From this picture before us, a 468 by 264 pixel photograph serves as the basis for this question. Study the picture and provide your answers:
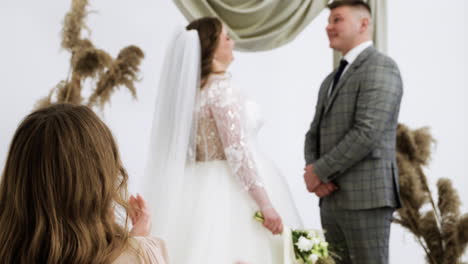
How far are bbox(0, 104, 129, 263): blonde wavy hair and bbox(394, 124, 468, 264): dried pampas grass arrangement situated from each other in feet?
7.11

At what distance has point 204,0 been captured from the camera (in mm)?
3283

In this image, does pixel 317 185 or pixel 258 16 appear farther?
pixel 258 16

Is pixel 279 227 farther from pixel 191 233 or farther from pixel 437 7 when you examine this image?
pixel 437 7

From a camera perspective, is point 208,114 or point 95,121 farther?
point 208,114

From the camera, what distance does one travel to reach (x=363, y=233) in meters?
2.57

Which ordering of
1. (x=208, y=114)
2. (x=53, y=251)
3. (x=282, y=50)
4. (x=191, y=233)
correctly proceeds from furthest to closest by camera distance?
1. (x=282, y=50)
2. (x=208, y=114)
3. (x=191, y=233)
4. (x=53, y=251)

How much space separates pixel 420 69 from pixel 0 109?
293 centimetres

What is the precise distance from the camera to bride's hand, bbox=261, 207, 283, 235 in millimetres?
2182

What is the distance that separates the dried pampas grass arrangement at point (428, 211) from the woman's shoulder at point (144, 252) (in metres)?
2.05

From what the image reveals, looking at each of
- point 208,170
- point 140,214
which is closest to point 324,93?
point 208,170

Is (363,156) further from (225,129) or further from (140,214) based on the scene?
(140,214)

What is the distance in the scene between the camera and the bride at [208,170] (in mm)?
2164

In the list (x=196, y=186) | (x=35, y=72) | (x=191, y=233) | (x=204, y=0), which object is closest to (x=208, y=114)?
(x=196, y=186)

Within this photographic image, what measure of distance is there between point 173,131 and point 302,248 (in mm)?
706
